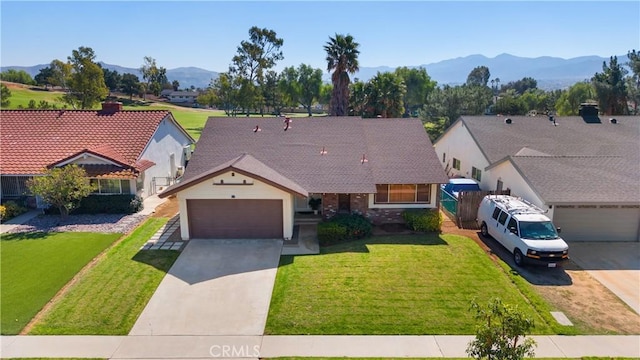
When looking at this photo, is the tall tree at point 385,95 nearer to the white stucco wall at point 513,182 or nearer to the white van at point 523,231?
the white stucco wall at point 513,182

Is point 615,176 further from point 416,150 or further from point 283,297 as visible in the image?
point 283,297

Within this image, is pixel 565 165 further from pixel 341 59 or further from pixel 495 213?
pixel 341 59

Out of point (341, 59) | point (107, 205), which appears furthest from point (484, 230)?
point (341, 59)

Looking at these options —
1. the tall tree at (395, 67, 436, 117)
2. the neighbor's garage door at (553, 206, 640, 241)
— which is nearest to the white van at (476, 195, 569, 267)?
the neighbor's garage door at (553, 206, 640, 241)

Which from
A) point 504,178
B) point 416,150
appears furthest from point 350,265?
point 504,178

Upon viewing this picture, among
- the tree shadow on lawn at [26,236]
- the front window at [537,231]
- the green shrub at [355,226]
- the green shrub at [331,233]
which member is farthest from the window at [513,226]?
the tree shadow on lawn at [26,236]
